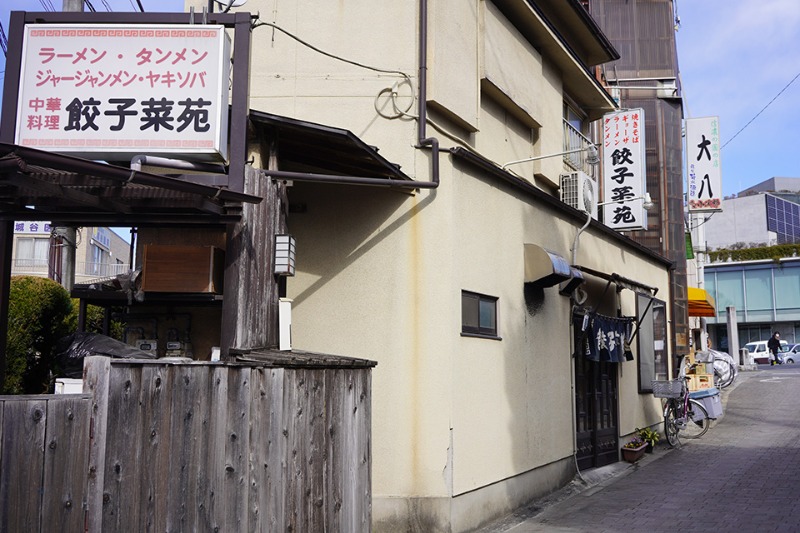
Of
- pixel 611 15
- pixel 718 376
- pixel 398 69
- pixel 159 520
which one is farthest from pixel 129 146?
pixel 611 15

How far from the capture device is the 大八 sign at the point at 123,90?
7.36m

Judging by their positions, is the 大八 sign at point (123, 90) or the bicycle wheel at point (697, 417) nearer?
the 大八 sign at point (123, 90)

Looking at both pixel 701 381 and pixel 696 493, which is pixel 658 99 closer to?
pixel 701 381

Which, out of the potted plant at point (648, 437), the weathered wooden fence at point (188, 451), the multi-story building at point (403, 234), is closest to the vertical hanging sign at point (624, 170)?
the potted plant at point (648, 437)

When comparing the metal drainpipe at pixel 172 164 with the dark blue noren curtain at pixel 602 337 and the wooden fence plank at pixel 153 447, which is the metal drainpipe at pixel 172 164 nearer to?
the wooden fence plank at pixel 153 447

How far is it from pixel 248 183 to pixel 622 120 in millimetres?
12075

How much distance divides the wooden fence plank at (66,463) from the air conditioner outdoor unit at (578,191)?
10.9 m

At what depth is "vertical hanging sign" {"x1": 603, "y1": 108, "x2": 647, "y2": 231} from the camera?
17.6m

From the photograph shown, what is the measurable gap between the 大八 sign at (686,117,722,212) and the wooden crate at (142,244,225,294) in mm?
21146

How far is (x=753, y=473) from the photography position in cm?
1397

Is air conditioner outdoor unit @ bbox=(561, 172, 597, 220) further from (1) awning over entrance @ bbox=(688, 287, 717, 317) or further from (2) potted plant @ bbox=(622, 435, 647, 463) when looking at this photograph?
(1) awning over entrance @ bbox=(688, 287, 717, 317)

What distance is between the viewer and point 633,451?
52.5 ft

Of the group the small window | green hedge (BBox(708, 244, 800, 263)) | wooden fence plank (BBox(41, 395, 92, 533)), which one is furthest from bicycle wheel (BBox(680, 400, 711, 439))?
green hedge (BBox(708, 244, 800, 263))

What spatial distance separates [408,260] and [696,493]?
20.2 ft
